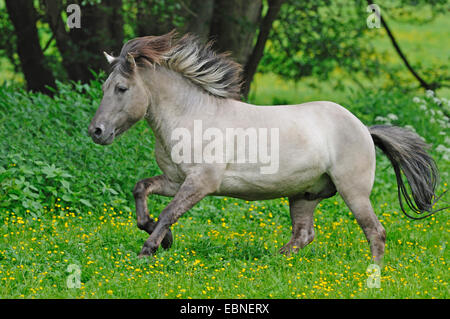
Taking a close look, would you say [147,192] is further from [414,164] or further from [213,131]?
[414,164]

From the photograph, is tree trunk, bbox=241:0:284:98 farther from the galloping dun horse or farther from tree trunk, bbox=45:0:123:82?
the galloping dun horse

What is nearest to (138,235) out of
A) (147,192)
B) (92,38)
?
(147,192)

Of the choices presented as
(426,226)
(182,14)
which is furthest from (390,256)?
(182,14)

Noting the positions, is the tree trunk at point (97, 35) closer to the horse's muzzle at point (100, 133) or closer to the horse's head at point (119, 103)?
the horse's head at point (119, 103)

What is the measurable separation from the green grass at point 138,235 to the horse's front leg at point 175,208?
145 mm

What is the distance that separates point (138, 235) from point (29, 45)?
20.0ft

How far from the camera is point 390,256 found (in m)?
6.54

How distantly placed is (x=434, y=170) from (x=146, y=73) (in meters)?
2.93

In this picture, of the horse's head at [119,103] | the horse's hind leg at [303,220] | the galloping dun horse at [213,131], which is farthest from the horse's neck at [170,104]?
the horse's hind leg at [303,220]

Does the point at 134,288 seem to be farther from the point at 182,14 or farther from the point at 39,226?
the point at 182,14

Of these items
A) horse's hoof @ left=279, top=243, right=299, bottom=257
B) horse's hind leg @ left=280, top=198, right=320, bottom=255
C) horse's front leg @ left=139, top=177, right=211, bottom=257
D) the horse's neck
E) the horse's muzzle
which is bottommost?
horse's hoof @ left=279, top=243, right=299, bottom=257

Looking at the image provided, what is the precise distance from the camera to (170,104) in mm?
6137

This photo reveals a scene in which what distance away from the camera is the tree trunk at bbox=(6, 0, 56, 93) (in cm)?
1166

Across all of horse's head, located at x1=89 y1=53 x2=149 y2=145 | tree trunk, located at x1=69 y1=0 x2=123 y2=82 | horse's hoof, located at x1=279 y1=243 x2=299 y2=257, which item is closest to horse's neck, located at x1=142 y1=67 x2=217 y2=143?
horse's head, located at x1=89 y1=53 x2=149 y2=145
